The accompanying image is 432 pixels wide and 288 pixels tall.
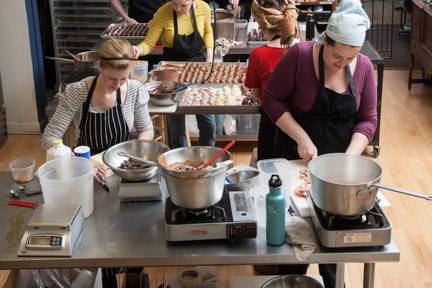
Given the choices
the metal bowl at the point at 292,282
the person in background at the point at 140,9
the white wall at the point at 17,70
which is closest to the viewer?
Answer: the metal bowl at the point at 292,282

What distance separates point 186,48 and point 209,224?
2936mm

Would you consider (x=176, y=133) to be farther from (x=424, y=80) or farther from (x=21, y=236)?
(x=424, y=80)

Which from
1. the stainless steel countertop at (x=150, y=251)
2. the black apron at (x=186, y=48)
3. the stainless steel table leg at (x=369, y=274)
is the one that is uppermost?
the black apron at (x=186, y=48)

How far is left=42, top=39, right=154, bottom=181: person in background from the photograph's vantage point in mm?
3252

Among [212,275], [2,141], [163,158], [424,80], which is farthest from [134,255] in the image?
[424,80]

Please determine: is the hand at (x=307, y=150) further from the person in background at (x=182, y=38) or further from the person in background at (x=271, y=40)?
the person in background at (x=182, y=38)

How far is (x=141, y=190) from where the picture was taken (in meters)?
2.76

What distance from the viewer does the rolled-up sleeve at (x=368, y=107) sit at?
3.20m

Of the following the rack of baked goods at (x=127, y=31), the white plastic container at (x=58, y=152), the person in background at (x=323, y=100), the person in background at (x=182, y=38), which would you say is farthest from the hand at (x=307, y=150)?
the rack of baked goods at (x=127, y=31)

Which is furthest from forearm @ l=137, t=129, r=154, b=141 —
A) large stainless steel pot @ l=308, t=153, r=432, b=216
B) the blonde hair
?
large stainless steel pot @ l=308, t=153, r=432, b=216

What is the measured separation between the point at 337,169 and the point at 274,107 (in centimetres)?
73

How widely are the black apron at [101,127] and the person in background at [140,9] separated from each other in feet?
10.1

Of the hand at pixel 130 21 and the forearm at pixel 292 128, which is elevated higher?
the hand at pixel 130 21

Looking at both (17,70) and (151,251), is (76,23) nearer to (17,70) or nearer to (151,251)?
(17,70)
